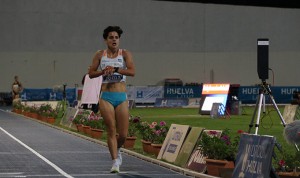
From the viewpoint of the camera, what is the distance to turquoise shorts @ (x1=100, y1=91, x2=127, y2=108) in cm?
1125

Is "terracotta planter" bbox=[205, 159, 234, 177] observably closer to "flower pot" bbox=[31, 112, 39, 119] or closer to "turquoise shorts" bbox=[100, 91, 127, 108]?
"turquoise shorts" bbox=[100, 91, 127, 108]

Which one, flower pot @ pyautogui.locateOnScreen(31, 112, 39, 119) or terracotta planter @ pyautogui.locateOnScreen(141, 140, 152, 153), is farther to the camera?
flower pot @ pyautogui.locateOnScreen(31, 112, 39, 119)

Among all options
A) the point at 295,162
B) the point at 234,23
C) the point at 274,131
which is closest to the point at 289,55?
the point at 234,23

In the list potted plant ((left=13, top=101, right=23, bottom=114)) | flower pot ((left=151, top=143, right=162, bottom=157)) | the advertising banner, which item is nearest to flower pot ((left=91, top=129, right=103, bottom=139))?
flower pot ((left=151, top=143, right=162, bottom=157))

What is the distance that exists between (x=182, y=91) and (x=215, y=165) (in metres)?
43.5

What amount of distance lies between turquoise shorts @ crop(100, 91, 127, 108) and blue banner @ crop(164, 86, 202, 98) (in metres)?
42.4

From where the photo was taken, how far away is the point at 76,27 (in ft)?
188

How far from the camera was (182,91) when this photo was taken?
5453 centimetres

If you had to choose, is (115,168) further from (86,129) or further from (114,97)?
(86,129)

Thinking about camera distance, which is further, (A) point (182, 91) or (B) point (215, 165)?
(A) point (182, 91)

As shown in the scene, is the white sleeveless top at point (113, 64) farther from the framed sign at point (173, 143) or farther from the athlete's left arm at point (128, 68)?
the framed sign at point (173, 143)

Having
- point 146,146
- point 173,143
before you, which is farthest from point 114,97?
point 146,146

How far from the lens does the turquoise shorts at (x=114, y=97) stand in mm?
11250

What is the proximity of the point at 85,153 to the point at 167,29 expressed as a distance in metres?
44.5
